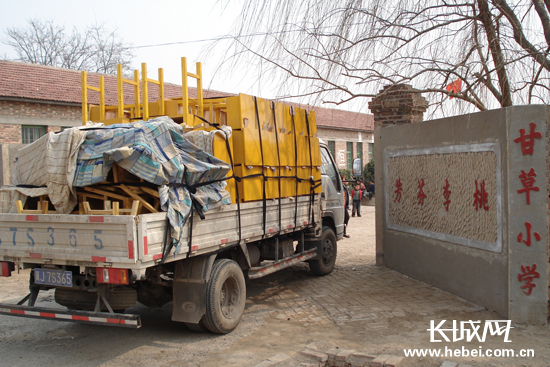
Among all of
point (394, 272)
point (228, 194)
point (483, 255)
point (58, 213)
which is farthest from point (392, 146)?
point (58, 213)

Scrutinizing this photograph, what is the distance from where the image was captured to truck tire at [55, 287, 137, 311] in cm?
461

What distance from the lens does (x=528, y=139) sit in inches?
198

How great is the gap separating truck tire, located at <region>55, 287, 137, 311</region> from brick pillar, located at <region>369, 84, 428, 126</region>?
5321 millimetres

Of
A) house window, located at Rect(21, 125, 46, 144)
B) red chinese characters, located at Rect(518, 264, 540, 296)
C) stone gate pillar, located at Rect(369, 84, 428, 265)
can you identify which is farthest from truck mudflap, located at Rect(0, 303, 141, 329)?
house window, located at Rect(21, 125, 46, 144)

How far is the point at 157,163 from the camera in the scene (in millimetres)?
4125

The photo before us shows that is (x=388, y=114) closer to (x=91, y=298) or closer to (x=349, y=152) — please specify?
(x=91, y=298)

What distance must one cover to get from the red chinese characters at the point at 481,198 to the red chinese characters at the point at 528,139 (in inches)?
29.2

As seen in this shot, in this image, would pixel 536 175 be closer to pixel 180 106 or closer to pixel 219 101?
pixel 219 101

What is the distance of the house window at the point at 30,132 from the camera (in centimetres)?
1555

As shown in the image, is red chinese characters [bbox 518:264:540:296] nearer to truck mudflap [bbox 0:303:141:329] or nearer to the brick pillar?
the brick pillar

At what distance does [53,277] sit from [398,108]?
6.12 metres

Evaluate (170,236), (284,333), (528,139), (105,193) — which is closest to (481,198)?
(528,139)

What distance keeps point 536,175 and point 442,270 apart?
2103 millimetres

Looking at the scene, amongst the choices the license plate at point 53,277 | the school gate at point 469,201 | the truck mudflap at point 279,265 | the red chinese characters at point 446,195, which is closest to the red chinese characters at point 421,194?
the school gate at point 469,201
